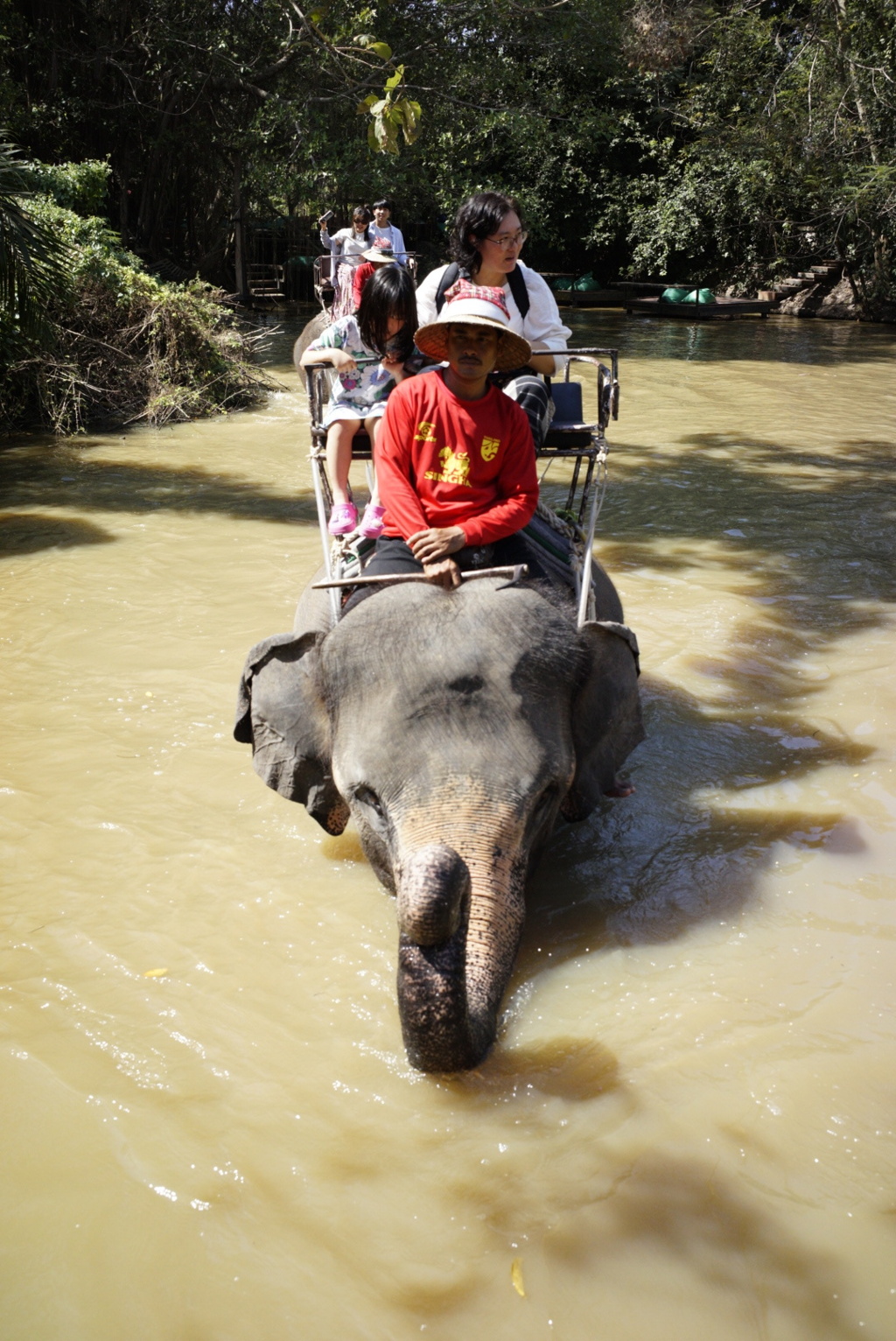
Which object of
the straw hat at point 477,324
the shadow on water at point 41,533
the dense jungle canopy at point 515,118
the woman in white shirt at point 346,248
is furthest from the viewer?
the dense jungle canopy at point 515,118

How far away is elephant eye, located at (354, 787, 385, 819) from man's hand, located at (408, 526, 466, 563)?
2.70ft

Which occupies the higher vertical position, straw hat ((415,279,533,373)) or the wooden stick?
straw hat ((415,279,533,373))

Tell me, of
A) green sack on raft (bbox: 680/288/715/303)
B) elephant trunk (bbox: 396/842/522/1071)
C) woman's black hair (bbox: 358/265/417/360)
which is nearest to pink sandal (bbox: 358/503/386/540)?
woman's black hair (bbox: 358/265/417/360)

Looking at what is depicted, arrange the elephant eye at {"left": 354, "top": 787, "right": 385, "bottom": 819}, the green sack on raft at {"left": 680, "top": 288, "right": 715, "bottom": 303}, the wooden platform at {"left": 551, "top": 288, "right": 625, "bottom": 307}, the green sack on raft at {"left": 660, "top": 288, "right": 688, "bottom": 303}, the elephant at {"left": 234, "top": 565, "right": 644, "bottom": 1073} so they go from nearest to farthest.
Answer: the elephant at {"left": 234, "top": 565, "right": 644, "bottom": 1073} < the elephant eye at {"left": 354, "top": 787, "right": 385, "bottom": 819} < the green sack on raft at {"left": 680, "top": 288, "right": 715, "bottom": 303} < the green sack on raft at {"left": 660, "top": 288, "right": 688, "bottom": 303} < the wooden platform at {"left": 551, "top": 288, "right": 625, "bottom": 307}

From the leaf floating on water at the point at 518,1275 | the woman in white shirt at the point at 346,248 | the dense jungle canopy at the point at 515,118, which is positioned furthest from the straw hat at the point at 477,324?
the dense jungle canopy at the point at 515,118

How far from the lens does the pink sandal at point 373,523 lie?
4219mm

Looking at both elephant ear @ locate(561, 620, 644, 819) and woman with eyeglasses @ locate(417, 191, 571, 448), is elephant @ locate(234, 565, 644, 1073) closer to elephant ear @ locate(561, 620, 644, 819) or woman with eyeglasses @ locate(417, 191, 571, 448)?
elephant ear @ locate(561, 620, 644, 819)

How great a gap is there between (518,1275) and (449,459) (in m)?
2.52

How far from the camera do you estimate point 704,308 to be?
2469cm

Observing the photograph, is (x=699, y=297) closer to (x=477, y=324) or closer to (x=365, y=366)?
(x=365, y=366)

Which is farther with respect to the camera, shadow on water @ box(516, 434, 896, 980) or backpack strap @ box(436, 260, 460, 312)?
backpack strap @ box(436, 260, 460, 312)

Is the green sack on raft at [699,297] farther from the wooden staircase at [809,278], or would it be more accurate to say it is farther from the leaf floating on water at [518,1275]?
the leaf floating on water at [518,1275]

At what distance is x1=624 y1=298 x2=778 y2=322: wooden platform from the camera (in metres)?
24.8

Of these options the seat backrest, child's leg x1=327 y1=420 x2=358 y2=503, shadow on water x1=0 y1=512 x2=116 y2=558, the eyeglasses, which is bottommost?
shadow on water x1=0 y1=512 x2=116 y2=558
